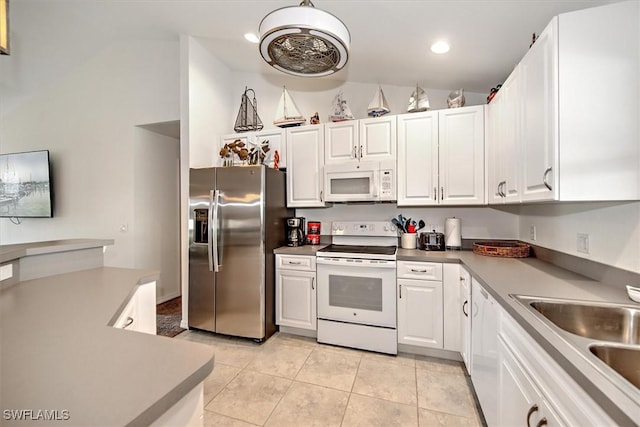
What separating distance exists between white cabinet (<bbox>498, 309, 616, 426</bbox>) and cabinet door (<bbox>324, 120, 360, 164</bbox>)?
192cm

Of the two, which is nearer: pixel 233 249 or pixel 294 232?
pixel 233 249

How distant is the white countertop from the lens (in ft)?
1.79

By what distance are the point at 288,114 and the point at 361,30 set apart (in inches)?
44.5

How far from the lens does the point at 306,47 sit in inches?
59.0

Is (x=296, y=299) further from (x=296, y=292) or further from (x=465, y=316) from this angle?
(x=465, y=316)

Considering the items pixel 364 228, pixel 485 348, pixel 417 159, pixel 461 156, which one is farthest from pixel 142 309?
pixel 461 156

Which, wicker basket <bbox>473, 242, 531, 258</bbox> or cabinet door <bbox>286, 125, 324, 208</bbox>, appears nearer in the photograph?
wicker basket <bbox>473, 242, 531, 258</bbox>

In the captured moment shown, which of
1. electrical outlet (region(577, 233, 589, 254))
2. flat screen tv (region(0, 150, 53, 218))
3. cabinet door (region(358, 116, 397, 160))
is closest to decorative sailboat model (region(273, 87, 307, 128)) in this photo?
cabinet door (region(358, 116, 397, 160))

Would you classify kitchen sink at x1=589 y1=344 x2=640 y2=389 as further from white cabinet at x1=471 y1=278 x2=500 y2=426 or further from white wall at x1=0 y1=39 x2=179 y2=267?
white wall at x1=0 y1=39 x2=179 y2=267

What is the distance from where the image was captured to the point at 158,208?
391 centimetres

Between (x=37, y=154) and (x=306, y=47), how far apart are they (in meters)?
4.75

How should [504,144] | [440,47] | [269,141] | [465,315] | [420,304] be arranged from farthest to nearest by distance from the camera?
[269,141] → [420,304] → [440,47] → [465,315] → [504,144]

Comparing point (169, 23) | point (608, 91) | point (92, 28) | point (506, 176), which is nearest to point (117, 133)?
point (92, 28)

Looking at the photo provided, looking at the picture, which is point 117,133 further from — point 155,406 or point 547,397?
point 547,397
